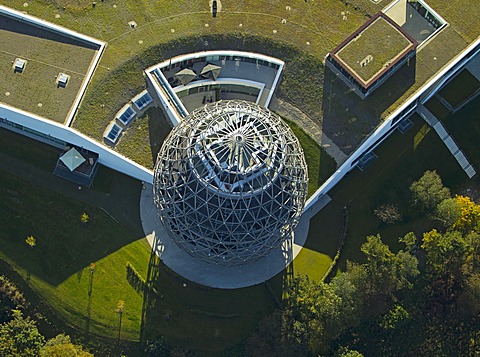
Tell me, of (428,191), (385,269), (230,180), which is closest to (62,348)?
(230,180)

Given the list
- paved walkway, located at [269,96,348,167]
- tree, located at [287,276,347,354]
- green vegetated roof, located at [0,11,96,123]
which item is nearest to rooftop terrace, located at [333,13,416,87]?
paved walkway, located at [269,96,348,167]

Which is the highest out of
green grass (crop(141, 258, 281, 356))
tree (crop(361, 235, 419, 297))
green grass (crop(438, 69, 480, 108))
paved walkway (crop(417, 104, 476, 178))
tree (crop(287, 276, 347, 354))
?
green grass (crop(438, 69, 480, 108))

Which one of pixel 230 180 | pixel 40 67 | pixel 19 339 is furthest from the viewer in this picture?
pixel 40 67

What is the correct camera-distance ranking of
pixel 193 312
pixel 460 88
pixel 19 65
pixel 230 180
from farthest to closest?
pixel 460 88 → pixel 193 312 → pixel 19 65 → pixel 230 180

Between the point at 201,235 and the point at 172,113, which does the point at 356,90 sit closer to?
the point at 172,113

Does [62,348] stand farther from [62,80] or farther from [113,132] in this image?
[62,80]

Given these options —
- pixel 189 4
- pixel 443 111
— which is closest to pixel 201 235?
pixel 189 4

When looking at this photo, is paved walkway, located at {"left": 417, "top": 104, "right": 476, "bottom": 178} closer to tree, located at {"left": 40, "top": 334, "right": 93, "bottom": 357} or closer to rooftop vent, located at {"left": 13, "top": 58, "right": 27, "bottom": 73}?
rooftop vent, located at {"left": 13, "top": 58, "right": 27, "bottom": 73}
